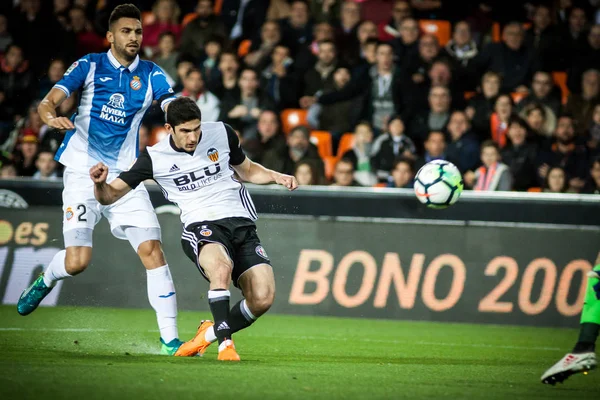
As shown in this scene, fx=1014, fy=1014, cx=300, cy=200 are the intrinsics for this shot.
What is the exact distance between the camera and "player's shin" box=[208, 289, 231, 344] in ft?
23.9

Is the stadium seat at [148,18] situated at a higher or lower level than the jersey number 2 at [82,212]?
higher

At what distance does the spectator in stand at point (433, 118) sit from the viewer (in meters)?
14.2

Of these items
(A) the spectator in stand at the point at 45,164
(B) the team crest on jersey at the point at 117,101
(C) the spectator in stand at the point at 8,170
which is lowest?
(C) the spectator in stand at the point at 8,170

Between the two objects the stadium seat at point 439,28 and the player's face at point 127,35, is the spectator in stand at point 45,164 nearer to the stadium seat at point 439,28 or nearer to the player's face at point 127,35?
the player's face at point 127,35

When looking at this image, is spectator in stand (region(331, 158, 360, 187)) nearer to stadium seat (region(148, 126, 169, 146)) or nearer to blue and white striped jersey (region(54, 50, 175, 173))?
stadium seat (region(148, 126, 169, 146))

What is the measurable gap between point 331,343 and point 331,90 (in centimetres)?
622

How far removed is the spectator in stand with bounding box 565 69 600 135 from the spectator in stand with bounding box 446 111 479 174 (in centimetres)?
170

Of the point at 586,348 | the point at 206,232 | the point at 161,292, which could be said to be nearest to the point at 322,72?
the point at 161,292

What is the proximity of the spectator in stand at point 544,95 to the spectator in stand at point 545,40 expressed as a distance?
0.90 m

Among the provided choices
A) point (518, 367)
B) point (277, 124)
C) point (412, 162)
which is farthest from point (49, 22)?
point (518, 367)

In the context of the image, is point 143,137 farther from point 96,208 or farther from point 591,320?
point 591,320

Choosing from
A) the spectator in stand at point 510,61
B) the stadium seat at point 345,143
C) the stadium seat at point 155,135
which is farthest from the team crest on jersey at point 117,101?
the spectator in stand at point 510,61

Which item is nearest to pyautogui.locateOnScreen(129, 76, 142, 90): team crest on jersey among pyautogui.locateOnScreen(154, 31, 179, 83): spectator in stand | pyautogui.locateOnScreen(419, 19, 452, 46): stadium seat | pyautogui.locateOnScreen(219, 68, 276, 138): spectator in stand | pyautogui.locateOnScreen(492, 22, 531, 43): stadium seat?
pyautogui.locateOnScreen(219, 68, 276, 138): spectator in stand

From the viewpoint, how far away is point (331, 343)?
945cm
